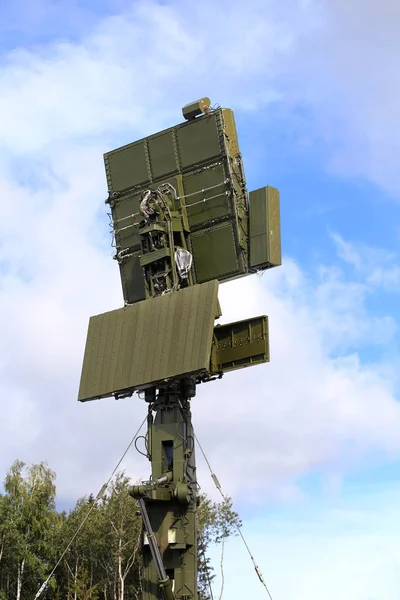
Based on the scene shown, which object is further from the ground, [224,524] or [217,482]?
[224,524]

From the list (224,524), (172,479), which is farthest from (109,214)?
(224,524)

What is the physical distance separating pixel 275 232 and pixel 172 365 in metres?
4.16

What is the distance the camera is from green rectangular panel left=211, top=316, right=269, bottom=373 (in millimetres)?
16875

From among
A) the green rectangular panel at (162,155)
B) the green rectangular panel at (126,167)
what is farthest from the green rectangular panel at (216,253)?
the green rectangular panel at (126,167)

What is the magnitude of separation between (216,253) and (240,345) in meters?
2.30

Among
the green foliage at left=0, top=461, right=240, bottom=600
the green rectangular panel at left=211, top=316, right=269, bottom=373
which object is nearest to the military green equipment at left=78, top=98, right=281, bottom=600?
the green rectangular panel at left=211, top=316, right=269, bottom=373

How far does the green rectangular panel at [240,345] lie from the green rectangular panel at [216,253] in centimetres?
133

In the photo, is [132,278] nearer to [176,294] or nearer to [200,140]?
[176,294]

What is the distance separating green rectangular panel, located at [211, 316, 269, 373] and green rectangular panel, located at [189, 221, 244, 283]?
52.5 inches

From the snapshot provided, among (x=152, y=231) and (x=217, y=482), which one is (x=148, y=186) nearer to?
(x=152, y=231)

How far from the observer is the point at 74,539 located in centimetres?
3647

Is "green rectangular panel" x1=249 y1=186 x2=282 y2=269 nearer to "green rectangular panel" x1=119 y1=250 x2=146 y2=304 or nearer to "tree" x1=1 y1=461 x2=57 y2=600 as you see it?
"green rectangular panel" x1=119 y1=250 x2=146 y2=304

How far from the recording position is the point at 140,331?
1711cm

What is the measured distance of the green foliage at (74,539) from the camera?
34.2 meters
